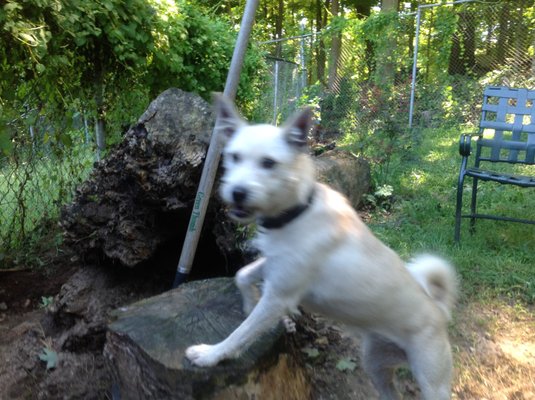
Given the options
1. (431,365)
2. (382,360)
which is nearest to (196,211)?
(382,360)

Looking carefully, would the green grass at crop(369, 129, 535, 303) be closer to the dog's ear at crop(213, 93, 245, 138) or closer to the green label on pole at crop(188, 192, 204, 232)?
the green label on pole at crop(188, 192, 204, 232)

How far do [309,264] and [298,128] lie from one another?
0.58m

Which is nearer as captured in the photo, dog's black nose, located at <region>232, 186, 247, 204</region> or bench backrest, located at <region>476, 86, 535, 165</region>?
dog's black nose, located at <region>232, 186, 247, 204</region>

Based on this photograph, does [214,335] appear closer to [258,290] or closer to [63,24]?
[258,290]

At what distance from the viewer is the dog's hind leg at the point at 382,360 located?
2.26 meters

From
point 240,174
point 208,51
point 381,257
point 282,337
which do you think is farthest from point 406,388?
point 208,51

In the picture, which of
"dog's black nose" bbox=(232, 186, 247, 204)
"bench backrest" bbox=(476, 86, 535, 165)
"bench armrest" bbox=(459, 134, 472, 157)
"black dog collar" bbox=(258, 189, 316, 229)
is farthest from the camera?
"bench backrest" bbox=(476, 86, 535, 165)

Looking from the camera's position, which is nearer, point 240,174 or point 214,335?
point 240,174

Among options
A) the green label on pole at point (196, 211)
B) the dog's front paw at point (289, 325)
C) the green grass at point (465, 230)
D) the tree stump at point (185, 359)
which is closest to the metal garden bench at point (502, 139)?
the green grass at point (465, 230)

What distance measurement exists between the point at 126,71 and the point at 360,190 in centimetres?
284

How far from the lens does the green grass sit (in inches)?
151

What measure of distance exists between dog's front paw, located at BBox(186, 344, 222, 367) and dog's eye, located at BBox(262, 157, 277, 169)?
2.70ft

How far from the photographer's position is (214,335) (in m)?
2.34

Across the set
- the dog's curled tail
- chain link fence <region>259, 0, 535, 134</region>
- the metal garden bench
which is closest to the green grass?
the metal garden bench
